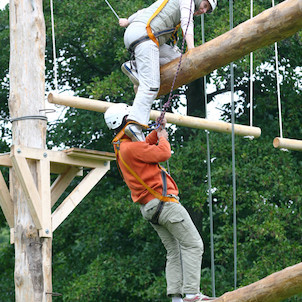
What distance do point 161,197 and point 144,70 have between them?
0.76m

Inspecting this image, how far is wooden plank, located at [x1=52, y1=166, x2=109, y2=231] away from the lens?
655 cm

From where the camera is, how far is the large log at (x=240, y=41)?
4379 millimetres

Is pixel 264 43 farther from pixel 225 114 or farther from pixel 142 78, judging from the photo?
pixel 225 114

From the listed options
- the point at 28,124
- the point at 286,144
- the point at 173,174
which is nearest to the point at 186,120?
the point at 286,144

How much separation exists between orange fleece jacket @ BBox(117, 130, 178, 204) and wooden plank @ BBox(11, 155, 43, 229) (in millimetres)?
1484

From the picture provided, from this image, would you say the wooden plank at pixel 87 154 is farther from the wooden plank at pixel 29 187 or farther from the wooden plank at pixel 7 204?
the wooden plank at pixel 7 204

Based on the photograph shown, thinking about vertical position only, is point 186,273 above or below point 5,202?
below

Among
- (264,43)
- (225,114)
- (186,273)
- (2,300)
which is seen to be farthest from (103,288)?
(264,43)

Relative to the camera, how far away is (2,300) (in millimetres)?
11969

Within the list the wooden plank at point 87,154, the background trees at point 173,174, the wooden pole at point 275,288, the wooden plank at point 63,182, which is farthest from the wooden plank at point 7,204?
the background trees at point 173,174

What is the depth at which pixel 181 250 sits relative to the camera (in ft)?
16.1

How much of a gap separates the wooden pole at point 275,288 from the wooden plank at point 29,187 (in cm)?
221

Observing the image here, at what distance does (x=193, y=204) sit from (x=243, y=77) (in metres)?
2.51

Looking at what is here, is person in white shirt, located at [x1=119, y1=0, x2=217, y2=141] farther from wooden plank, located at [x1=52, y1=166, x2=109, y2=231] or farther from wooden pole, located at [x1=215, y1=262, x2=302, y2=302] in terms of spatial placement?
wooden plank, located at [x1=52, y1=166, x2=109, y2=231]
